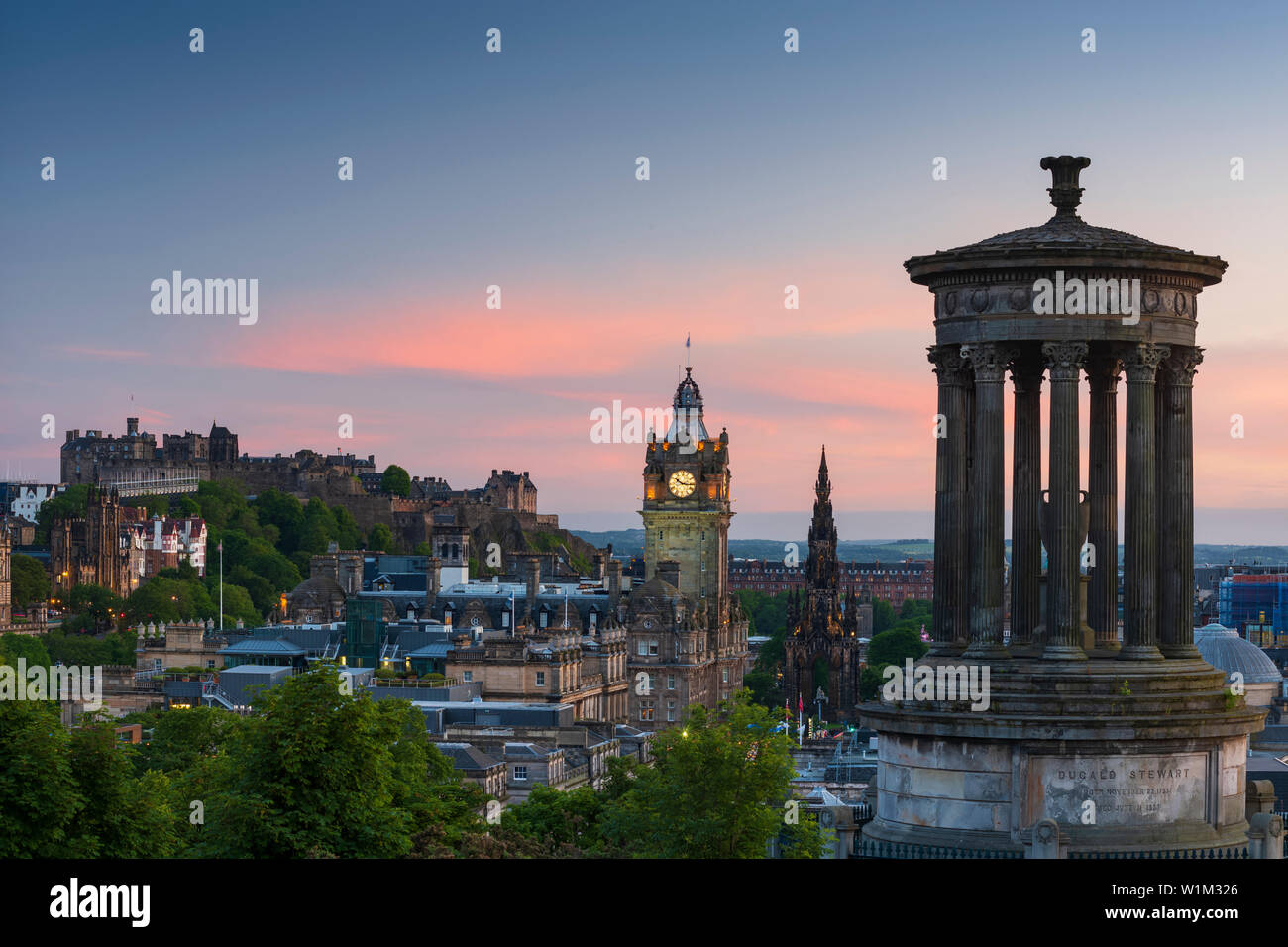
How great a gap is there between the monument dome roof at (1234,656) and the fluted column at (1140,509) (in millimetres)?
88200

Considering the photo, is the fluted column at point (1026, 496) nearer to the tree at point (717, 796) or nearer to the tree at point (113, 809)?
the tree at point (717, 796)

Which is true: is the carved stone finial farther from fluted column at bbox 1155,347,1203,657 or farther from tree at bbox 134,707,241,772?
tree at bbox 134,707,241,772

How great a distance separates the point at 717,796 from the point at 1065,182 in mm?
18002

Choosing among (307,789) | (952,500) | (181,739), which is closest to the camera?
(952,500)

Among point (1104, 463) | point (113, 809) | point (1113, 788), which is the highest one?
point (1104, 463)

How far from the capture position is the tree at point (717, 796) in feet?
167

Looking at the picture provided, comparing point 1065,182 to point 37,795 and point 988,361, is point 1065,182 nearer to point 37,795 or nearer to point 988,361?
point 988,361

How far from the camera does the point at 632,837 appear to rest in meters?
60.1

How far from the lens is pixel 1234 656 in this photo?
424ft

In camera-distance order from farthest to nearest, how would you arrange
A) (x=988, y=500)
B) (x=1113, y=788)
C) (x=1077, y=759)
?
(x=988, y=500), (x=1113, y=788), (x=1077, y=759)

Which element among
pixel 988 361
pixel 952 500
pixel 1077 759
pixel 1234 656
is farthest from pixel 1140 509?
pixel 1234 656
